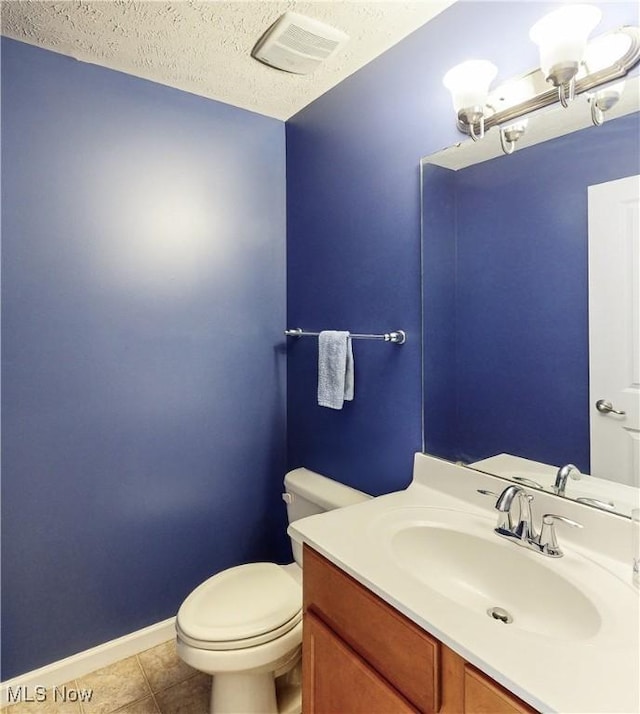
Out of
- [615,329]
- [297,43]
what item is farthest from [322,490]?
[297,43]

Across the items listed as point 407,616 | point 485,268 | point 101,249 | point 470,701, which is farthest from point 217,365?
point 470,701

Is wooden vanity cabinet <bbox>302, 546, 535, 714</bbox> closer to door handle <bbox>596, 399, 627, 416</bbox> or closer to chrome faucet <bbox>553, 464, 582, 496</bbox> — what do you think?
chrome faucet <bbox>553, 464, 582, 496</bbox>

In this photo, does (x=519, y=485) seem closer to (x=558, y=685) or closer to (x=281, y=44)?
(x=558, y=685)

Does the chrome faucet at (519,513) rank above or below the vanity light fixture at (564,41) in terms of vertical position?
below

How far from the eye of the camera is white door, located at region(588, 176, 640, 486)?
1.00 meters

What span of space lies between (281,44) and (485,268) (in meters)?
1.04

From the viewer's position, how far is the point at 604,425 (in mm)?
1077

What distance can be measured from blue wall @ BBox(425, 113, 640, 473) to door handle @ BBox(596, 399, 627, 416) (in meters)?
0.03

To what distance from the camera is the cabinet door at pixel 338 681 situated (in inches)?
35.8

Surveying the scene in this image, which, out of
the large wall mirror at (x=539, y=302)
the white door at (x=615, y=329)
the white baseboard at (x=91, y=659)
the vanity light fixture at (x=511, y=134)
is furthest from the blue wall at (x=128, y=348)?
the white door at (x=615, y=329)

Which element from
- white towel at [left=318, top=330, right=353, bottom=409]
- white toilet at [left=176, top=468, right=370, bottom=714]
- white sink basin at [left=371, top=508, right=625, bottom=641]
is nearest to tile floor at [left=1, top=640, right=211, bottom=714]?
white toilet at [left=176, top=468, right=370, bottom=714]

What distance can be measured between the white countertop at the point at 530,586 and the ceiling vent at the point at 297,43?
1464 mm

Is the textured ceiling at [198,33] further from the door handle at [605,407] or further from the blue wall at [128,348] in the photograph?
the door handle at [605,407]

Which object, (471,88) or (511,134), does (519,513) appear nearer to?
(511,134)
